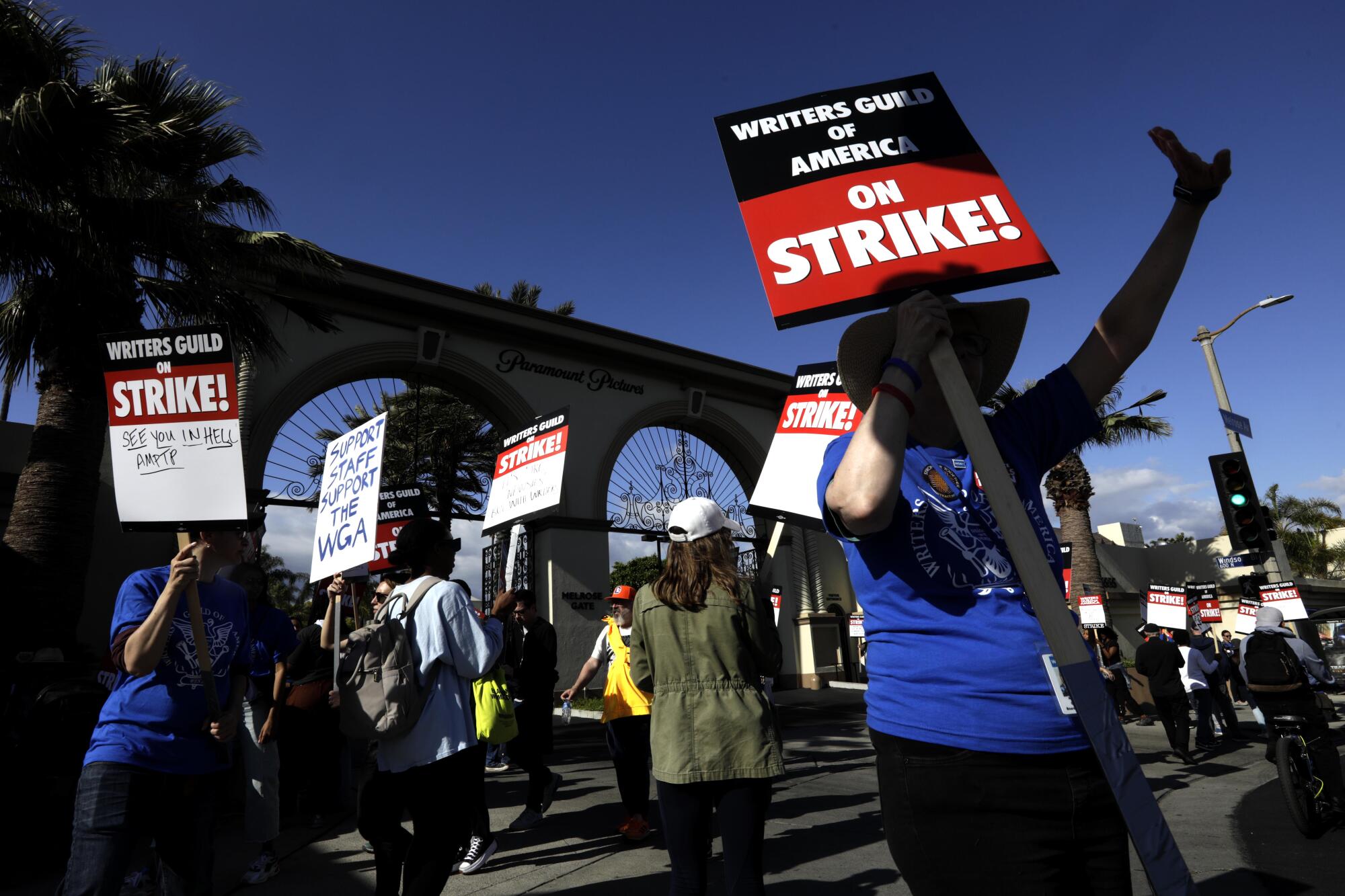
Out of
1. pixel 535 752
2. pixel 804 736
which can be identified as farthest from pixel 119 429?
pixel 804 736

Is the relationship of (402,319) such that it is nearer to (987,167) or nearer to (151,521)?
(151,521)

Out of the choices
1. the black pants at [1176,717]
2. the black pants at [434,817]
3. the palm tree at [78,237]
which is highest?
the palm tree at [78,237]

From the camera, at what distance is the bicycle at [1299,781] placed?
6043mm

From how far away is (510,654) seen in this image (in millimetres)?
7762

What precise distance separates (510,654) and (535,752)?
4.16 ft

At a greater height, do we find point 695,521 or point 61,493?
point 61,493

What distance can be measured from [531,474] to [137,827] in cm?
754

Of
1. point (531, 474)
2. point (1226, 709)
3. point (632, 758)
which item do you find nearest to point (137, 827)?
point (632, 758)

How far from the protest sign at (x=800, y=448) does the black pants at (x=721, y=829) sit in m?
3.30

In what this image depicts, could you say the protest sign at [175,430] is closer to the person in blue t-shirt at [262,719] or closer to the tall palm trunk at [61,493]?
the person in blue t-shirt at [262,719]

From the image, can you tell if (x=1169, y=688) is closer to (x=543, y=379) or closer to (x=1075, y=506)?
(x=543, y=379)

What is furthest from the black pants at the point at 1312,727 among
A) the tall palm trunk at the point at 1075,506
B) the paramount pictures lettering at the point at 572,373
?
the tall palm trunk at the point at 1075,506

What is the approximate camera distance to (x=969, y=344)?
1892 millimetres

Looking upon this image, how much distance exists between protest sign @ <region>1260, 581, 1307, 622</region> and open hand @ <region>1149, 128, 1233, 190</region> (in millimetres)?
12468
